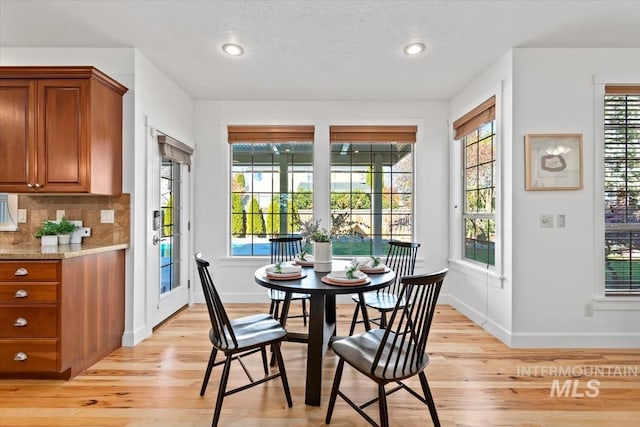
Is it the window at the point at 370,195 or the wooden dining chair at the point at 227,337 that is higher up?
the window at the point at 370,195

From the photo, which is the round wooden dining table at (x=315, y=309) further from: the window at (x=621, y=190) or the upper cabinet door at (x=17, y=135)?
the window at (x=621, y=190)

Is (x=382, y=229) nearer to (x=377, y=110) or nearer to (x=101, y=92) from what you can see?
(x=377, y=110)

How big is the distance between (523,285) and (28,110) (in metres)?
4.27

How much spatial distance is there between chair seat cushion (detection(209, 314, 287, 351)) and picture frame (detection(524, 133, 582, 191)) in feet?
8.03

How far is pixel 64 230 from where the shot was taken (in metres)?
2.81

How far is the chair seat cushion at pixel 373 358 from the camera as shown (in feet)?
5.45

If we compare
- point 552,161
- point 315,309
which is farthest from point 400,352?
point 552,161

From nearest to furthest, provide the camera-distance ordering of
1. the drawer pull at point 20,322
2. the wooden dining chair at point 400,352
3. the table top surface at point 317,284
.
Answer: the wooden dining chair at point 400,352 < the table top surface at point 317,284 < the drawer pull at point 20,322

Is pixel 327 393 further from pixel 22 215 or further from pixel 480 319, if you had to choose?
pixel 22 215

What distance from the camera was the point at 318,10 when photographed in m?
2.40

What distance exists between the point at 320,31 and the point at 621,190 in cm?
297

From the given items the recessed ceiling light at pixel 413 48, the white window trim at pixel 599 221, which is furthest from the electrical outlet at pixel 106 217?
the white window trim at pixel 599 221

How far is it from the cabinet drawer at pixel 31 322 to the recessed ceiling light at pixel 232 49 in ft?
7.76

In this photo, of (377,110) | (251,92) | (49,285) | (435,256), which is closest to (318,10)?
(251,92)
